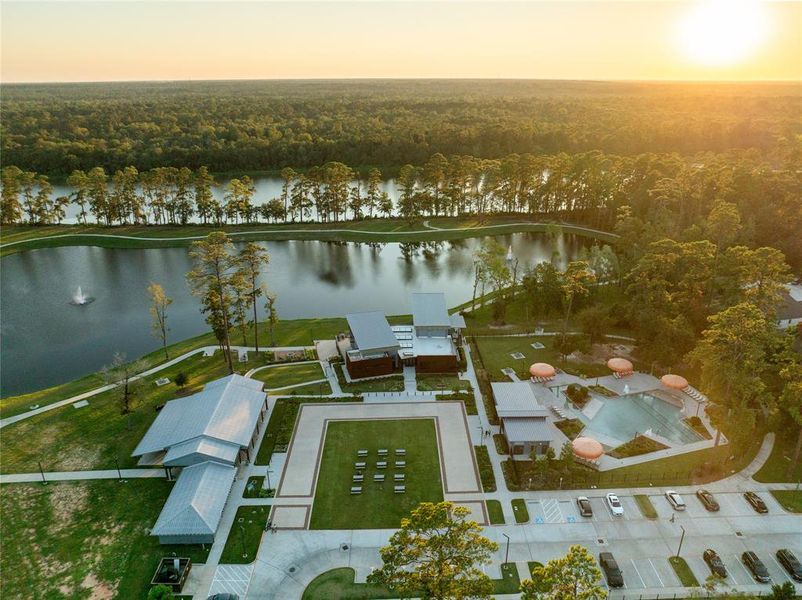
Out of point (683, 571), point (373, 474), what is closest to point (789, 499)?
point (683, 571)

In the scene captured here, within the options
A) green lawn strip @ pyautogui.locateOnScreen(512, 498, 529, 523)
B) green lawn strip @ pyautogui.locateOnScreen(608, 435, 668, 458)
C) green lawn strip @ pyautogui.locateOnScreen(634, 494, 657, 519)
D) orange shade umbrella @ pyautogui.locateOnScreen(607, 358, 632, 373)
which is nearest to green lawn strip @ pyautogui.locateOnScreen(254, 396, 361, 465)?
green lawn strip @ pyautogui.locateOnScreen(512, 498, 529, 523)

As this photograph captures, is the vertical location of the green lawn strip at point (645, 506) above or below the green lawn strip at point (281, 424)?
above

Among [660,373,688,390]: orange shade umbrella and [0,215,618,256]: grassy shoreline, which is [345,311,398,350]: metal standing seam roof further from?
[0,215,618,256]: grassy shoreline

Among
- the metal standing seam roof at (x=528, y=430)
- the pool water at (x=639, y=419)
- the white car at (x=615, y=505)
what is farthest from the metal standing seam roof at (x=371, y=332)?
the white car at (x=615, y=505)

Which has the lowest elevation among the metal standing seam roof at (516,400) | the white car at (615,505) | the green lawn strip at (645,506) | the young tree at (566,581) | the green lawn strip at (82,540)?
the green lawn strip at (82,540)

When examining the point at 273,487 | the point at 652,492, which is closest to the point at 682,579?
the point at 652,492

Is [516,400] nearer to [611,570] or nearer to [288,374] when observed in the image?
[611,570]

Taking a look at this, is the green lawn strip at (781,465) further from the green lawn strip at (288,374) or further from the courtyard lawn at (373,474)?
the green lawn strip at (288,374)
